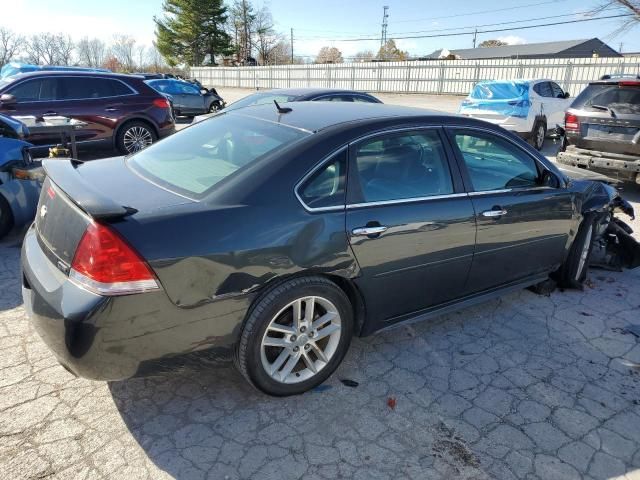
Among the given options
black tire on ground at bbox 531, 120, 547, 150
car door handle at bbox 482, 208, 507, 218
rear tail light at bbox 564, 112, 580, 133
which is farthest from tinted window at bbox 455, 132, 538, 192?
black tire on ground at bbox 531, 120, 547, 150

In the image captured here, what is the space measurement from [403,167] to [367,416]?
1.54 metres

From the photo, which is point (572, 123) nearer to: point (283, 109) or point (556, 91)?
point (556, 91)

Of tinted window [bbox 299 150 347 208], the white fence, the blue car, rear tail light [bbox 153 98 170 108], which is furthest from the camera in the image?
the white fence

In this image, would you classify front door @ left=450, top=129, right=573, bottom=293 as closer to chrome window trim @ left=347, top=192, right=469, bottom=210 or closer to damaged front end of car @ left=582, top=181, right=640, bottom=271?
chrome window trim @ left=347, top=192, right=469, bottom=210

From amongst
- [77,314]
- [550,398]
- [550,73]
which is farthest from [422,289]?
[550,73]

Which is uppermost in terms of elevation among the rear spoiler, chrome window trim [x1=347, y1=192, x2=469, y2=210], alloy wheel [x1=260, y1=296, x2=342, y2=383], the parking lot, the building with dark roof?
the building with dark roof

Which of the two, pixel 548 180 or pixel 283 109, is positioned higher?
pixel 283 109

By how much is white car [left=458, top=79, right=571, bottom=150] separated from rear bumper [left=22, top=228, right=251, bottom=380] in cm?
1030

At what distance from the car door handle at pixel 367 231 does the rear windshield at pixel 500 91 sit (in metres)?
9.97

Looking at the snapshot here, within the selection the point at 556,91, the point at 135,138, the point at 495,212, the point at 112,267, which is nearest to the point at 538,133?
the point at 556,91

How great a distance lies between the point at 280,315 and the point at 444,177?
56.5 inches

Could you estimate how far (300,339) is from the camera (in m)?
2.71

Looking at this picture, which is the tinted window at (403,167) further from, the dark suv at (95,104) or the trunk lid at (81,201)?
the dark suv at (95,104)

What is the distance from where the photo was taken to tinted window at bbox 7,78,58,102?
332 inches
